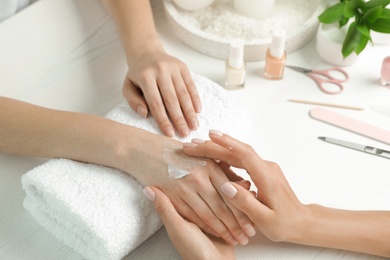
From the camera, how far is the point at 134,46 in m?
0.99

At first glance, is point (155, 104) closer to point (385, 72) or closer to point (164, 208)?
point (164, 208)

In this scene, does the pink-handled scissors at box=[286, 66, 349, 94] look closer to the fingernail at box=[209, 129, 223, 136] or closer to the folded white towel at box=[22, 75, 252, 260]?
the fingernail at box=[209, 129, 223, 136]

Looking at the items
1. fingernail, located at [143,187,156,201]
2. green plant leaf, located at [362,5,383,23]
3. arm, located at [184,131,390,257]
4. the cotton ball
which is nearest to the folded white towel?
fingernail, located at [143,187,156,201]

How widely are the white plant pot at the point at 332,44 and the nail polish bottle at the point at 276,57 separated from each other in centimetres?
9

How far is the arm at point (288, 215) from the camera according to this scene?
2.44 ft

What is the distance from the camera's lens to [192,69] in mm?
1049

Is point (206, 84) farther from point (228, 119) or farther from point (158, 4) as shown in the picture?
point (158, 4)

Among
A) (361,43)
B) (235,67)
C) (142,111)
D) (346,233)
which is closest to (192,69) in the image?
(235,67)

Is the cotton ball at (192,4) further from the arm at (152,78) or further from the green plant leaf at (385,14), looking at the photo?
the green plant leaf at (385,14)

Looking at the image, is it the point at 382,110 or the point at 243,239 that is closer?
the point at 243,239

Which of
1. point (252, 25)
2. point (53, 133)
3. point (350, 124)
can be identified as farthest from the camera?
point (252, 25)

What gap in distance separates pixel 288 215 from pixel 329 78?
0.38 meters

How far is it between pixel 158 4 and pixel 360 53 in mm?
429

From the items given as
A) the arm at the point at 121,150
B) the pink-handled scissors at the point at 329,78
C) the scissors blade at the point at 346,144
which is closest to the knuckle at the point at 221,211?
the arm at the point at 121,150
